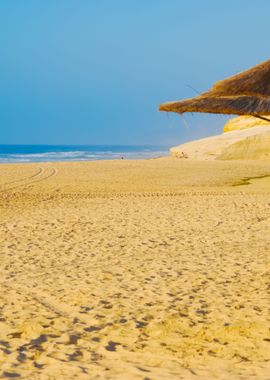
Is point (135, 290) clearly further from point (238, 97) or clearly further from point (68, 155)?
point (68, 155)

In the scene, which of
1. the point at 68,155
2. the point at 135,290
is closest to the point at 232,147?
the point at 135,290

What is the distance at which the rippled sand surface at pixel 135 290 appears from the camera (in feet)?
15.9

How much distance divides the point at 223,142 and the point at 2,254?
28398 mm

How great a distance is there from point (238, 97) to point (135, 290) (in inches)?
98.3

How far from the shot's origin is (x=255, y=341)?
5336 mm

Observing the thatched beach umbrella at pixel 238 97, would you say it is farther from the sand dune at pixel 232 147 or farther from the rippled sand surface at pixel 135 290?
the sand dune at pixel 232 147

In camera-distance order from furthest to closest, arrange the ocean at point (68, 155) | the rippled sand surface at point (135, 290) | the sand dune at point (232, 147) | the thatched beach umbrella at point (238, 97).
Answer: the ocean at point (68, 155) < the sand dune at point (232, 147) < the thatched beach umbrella at point (238, 97) < the rippled sand surface at point (135, 290)

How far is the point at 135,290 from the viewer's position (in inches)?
277

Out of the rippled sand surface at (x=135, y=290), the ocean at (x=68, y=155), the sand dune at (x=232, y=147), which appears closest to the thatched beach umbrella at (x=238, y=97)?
the rippled sand surface at (x=135, y=290)

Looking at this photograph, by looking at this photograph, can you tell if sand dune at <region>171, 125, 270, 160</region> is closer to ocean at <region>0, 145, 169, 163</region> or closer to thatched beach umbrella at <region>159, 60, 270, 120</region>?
ocean at <region>0, 145, 169, 163</region>

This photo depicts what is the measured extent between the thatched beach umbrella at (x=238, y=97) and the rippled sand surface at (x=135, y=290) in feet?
6.64

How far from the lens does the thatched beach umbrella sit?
6805mm

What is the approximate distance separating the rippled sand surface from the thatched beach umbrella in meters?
2.02

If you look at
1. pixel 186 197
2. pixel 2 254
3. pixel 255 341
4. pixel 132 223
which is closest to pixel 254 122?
pixel 186 197
